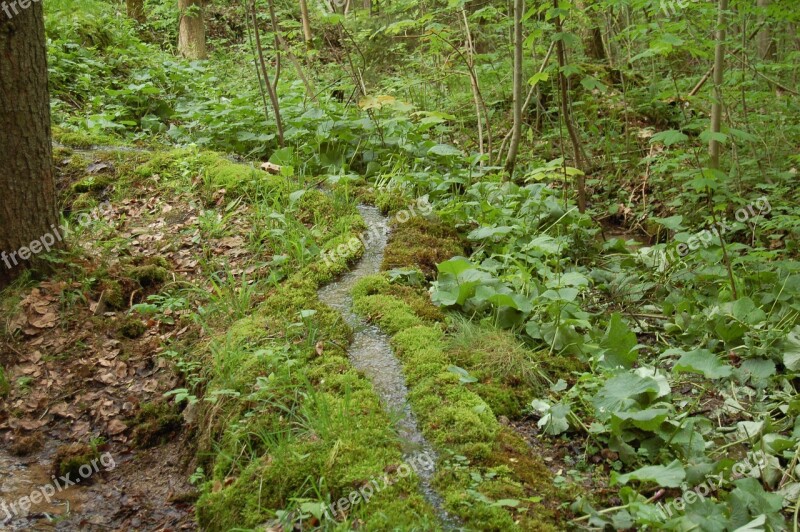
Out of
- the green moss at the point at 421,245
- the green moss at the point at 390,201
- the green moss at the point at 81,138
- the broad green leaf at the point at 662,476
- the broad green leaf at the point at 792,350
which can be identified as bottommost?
the broad green leaf at the point at 792,350

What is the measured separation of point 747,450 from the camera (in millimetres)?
3008

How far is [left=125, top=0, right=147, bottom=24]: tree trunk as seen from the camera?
518 inches

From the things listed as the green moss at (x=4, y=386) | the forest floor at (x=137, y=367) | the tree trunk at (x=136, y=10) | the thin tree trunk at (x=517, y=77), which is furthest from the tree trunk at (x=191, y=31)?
the green moss at (x=4, y=386)

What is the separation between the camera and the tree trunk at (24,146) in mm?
4062

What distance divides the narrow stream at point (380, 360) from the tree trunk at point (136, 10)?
11.0 metres

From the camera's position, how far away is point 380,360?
3.57m

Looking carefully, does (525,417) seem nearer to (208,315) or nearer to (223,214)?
(208,315)

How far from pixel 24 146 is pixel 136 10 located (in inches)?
427

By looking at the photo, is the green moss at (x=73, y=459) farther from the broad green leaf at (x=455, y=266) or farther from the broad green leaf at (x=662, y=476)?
the broad green leaf at (x=662, y=476)

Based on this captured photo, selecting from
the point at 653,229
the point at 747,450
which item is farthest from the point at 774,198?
the point at 747,450

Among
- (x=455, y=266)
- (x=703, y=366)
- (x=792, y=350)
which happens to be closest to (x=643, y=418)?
(x=703, y=366)

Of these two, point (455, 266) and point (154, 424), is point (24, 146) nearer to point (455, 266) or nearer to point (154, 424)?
point (154, 424)

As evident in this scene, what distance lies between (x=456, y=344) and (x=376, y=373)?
1.78ft

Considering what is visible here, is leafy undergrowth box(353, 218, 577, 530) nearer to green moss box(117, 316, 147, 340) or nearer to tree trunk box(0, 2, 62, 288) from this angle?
green moss box(117, 316, 147, 340)
